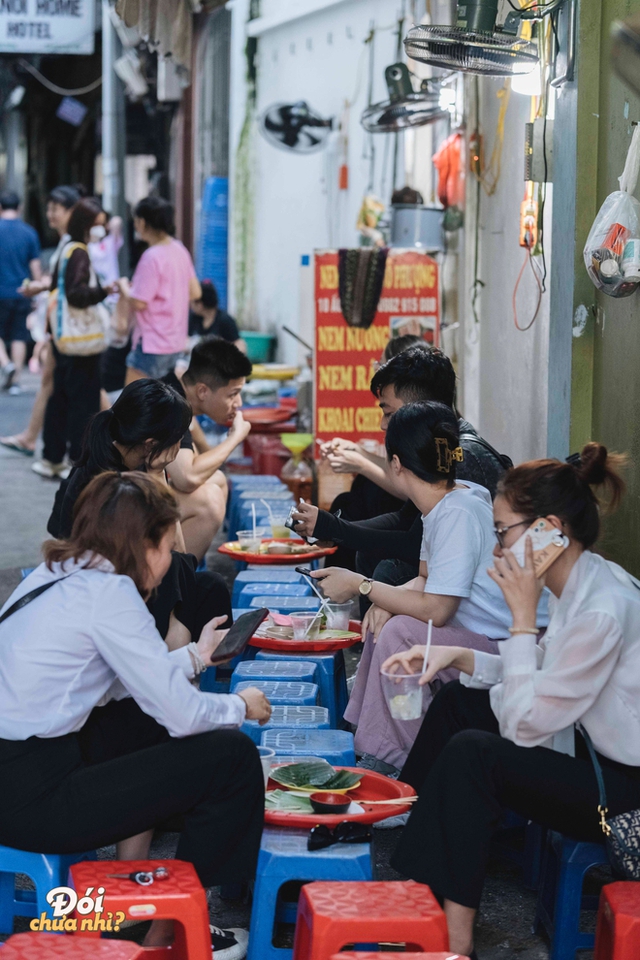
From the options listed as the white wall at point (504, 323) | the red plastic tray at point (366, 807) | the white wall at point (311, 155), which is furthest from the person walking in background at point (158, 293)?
the red plastic tray at point (366, 807)

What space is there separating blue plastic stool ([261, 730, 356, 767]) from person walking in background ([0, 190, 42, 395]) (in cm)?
1149

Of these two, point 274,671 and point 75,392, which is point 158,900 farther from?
point 75,392

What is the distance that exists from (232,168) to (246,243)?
0.95m

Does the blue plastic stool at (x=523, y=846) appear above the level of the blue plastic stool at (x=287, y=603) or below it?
below

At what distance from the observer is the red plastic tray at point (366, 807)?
3.09 metres

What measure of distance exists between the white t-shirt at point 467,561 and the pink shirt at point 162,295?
554 cm

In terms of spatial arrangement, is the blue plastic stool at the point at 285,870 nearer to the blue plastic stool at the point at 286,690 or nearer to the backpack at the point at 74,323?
the blue plastic stool at the point at 286,690

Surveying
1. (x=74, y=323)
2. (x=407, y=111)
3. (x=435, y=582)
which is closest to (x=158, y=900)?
(x=435, y=582)

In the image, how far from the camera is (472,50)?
5102mm

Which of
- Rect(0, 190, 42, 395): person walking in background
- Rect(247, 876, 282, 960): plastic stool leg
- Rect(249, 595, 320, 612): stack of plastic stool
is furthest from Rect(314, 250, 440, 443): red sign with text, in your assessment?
Rect(0, 190, 42, 395): person walking in background

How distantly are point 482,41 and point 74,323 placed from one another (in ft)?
15.5

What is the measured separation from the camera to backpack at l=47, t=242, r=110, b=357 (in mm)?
8984

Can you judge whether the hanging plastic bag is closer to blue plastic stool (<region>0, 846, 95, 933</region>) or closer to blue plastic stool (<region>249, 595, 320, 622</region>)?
blue plastic stool (<region>249, 595, 320, 622</region>)

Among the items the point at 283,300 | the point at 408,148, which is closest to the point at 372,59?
the point at 408,148
